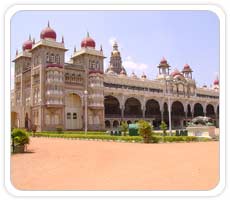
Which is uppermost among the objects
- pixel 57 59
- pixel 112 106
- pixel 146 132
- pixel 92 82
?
pixel 57 59

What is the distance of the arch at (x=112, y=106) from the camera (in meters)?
58.1

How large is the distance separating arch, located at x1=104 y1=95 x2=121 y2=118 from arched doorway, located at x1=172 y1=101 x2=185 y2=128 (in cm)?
1639

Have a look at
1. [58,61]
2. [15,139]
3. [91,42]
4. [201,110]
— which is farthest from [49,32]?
[201,110]

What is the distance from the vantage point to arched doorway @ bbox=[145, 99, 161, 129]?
65.9 m

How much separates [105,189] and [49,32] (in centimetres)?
4135

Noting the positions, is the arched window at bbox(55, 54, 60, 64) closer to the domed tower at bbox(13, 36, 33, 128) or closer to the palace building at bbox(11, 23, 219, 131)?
the palace building at bbox(11, 23, 219, 131)

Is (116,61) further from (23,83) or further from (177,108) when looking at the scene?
(23,83)

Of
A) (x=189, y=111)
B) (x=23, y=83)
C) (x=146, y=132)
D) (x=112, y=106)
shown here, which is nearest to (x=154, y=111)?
(x=189, y=111)

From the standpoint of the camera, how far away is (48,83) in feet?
149

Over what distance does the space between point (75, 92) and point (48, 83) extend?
5528mm

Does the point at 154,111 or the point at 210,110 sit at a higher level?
the point at 210,110

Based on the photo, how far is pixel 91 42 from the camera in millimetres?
53531

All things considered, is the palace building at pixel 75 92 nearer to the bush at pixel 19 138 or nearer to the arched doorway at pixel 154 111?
the arched doorway at pixel 154 111
